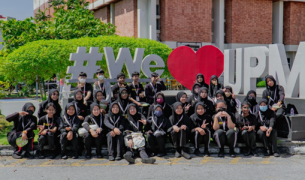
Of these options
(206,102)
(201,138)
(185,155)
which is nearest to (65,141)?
(185,155)

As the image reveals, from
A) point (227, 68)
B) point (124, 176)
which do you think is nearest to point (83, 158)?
point (124, 176)

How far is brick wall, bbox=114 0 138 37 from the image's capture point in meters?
26.5

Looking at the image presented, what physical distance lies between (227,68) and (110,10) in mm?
21194

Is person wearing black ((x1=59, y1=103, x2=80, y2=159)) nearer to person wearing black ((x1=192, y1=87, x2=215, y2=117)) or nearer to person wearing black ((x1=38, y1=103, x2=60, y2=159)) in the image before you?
person wearing black ((x1=38, y1=103, x2=60, y2=159))

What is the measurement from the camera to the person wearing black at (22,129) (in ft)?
23.5

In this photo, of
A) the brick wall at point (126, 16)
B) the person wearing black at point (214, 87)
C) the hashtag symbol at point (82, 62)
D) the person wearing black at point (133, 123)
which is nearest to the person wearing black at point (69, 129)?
the person wearing black at point (133, 123)

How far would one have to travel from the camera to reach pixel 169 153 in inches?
291

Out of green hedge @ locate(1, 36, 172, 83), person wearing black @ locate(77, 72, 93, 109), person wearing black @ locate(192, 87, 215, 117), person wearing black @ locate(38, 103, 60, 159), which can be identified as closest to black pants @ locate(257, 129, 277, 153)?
person wearing black @ locate(192, 87, 215, 117)

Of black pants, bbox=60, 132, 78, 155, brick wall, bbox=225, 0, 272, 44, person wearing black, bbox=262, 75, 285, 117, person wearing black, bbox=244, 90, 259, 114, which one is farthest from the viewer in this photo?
brick wall, bbox=225, 0, 272, 44

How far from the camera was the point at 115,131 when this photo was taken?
6.98 metres

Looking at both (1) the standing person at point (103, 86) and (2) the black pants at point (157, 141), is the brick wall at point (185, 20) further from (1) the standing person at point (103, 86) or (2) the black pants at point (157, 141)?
(2) the black pants at point (157, 141)

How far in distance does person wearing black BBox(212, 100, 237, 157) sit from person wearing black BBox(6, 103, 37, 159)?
406 centimetres

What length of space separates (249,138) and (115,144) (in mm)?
2949

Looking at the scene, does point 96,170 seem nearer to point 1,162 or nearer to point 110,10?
point 1,162
